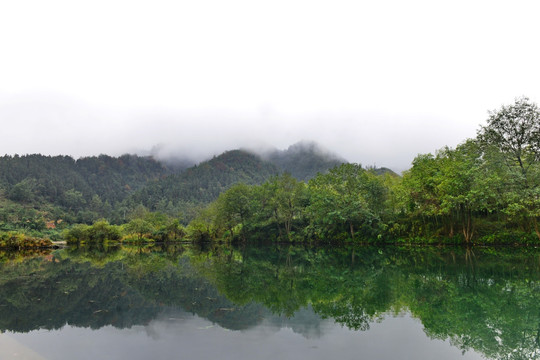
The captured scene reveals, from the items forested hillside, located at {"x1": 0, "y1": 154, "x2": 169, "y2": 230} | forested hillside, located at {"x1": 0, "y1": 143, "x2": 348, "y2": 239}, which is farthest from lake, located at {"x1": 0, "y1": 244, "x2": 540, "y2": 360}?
forested hillside, located at {"x1": 0, "y1": 143, "x2": 348, "y2": 239}

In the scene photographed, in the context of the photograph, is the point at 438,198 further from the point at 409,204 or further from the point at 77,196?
the point at 77,196

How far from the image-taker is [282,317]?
987 centimetres

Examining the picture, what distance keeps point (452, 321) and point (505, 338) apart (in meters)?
1.40

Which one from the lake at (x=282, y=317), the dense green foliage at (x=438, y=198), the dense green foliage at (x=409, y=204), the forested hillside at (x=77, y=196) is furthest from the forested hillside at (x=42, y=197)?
the lake at (x=282, y=317)

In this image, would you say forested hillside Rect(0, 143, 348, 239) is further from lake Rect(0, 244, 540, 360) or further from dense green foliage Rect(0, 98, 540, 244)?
lake Rect(0, 244, 540, 360)

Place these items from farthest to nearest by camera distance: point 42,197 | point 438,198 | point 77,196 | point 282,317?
point 77,196
point 42,197
point 438,198
point 282,317

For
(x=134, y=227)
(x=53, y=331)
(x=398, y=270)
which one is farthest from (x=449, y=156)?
(x=134, y=227)

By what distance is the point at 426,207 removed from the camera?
37.3 m

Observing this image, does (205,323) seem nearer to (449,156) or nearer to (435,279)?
(435,279)

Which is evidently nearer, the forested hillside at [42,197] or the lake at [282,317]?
the lake at [282,317]

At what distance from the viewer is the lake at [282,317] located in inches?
290

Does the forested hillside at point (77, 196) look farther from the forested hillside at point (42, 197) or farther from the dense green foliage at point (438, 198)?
the dense green foliage at point (438, 198)

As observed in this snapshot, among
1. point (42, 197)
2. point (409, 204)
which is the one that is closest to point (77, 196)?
point (42, 197)

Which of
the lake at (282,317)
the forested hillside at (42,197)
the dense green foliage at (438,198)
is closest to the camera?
the lake at (282,317)
